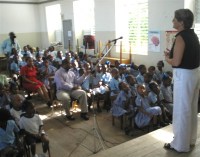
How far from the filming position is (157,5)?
19.0 ft

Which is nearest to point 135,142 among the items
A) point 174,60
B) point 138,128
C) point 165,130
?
point 165,130

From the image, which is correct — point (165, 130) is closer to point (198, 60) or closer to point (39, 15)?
point (198, 60)

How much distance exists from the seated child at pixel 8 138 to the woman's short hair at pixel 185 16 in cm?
203

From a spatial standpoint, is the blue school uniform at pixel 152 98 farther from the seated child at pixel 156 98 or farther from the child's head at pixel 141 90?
the child's head at pixel 141 90

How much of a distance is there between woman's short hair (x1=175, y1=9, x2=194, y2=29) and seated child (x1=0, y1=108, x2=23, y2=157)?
2033mm

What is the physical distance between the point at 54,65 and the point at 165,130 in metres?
4.19

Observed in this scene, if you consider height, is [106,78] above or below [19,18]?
below

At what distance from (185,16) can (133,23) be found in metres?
4.95

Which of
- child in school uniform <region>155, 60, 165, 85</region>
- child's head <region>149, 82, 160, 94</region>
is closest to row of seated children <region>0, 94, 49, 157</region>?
child's head <region>149, 82, 160, 94</region>

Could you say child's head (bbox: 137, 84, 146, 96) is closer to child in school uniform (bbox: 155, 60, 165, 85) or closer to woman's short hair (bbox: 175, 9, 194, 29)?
child in school uniform (bbox: 155, 60, 165, 85)

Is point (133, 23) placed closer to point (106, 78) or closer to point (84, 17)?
point (106, 78)

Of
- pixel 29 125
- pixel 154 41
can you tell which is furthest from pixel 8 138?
pixel 154 41

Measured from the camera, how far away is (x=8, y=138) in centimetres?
270

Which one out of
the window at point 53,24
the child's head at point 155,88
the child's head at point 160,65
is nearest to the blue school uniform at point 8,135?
the child's head at point 155,88
